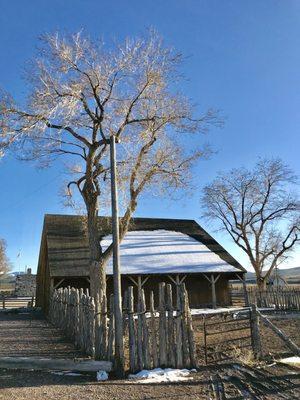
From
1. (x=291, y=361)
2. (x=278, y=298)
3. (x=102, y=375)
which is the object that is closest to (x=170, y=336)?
(x=102, y=375)

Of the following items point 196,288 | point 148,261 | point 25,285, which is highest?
point 25,285

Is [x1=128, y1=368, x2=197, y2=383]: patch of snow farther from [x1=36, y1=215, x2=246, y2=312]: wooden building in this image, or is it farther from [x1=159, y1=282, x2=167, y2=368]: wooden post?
[x1=36, y1=215, x2=246, y2=312]: wooden building

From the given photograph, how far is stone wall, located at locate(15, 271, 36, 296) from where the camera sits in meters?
43.8

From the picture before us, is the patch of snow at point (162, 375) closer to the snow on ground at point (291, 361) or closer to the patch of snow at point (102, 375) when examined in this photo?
the patch of snow at point (102, 375)

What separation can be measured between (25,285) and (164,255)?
72.8 ft

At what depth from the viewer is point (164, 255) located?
2789 centimetres

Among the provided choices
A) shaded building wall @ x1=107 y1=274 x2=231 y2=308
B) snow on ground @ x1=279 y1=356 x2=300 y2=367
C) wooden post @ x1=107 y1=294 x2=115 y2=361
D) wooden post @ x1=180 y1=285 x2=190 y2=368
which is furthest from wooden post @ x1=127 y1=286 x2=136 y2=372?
shaded building wall @ x1=107 y1=274 x2=231 y2=308

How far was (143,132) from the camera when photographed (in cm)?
1684

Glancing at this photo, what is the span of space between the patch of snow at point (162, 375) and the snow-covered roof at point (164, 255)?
16.2m

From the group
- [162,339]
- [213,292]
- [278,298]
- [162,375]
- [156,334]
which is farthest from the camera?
[213,292]

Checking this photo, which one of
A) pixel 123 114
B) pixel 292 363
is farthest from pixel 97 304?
pixel 123 114

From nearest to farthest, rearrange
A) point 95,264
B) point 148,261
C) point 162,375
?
1. point 162,375
2. point 95,264
3. point 148,261

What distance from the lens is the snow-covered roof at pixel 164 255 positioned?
25859mm

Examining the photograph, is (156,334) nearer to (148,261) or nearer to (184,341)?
(184,341)
